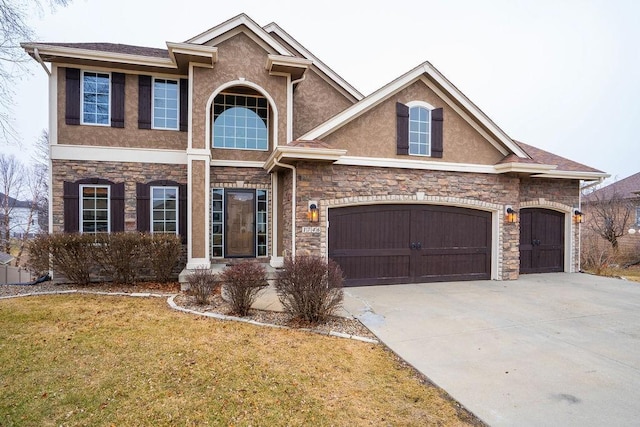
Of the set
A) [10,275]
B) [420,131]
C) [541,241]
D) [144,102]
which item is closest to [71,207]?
[144,102]

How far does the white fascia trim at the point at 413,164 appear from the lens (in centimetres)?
880

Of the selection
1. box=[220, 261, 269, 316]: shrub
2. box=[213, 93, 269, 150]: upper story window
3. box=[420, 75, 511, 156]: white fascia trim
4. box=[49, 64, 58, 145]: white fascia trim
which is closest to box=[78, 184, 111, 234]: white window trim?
box=[49, 64, 58, 145]: white fascia trim

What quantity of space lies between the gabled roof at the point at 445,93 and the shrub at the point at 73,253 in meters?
6.14

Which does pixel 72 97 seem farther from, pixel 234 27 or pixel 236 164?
pixel 234 27

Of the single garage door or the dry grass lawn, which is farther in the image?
the single garage door

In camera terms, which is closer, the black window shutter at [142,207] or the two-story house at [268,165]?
the two-story house at [268,165]

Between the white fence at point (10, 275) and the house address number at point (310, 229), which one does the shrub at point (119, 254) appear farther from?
the white fence at point (10, 275)

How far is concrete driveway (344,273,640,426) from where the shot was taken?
3.49 metres

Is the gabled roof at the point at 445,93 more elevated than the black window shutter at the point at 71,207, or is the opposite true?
the gabled roof at the point at 445,93

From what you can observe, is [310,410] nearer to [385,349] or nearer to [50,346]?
[385,349]

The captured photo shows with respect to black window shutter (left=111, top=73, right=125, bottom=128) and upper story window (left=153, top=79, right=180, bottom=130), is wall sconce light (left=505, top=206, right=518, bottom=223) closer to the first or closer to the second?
upper story window (left=153, top=79, right=180, bottom=130)

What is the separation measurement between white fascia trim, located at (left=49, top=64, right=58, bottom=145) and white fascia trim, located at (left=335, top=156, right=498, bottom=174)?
8.18m

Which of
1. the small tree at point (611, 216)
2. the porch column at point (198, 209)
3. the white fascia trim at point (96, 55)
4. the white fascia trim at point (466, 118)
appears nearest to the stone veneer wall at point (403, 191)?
the white fascia trim at point (466, 118)

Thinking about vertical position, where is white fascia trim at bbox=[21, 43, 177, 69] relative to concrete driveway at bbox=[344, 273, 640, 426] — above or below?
above
